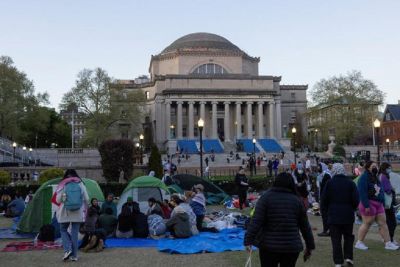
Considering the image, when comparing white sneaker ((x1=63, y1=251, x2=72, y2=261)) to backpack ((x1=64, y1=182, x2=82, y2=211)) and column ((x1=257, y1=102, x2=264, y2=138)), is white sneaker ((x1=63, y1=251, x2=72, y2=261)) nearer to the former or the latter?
backpack ((x1=64, y1=182, x2=82, y2=211))

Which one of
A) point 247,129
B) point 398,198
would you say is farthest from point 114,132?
point 398,198

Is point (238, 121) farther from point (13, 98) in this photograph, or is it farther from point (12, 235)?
point (12, 235)

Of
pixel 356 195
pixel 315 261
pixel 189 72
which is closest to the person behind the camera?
pixel 356 195

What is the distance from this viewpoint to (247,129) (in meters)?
79.1

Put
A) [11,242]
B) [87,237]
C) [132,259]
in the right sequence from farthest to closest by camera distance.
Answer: [11,242] → [87,237] → [132,259]

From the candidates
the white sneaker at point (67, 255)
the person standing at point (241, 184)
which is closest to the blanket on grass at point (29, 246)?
the white sneaker at point (67, 255)

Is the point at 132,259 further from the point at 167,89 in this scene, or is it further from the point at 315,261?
the point at 167,89

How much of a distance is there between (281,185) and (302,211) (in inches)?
16.1

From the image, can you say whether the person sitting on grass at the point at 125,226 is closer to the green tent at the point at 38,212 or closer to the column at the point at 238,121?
the green tent at the point at 38,212

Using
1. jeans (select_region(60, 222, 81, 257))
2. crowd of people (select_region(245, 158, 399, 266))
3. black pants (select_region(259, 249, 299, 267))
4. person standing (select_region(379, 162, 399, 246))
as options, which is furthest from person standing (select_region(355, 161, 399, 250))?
jeans (select_region(60, 222, 81, 257))

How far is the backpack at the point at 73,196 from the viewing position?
Result: 34.2ft

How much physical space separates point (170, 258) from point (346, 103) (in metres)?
66.1

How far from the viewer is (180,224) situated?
13500 millimetres

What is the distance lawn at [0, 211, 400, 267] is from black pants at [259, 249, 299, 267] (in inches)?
158
